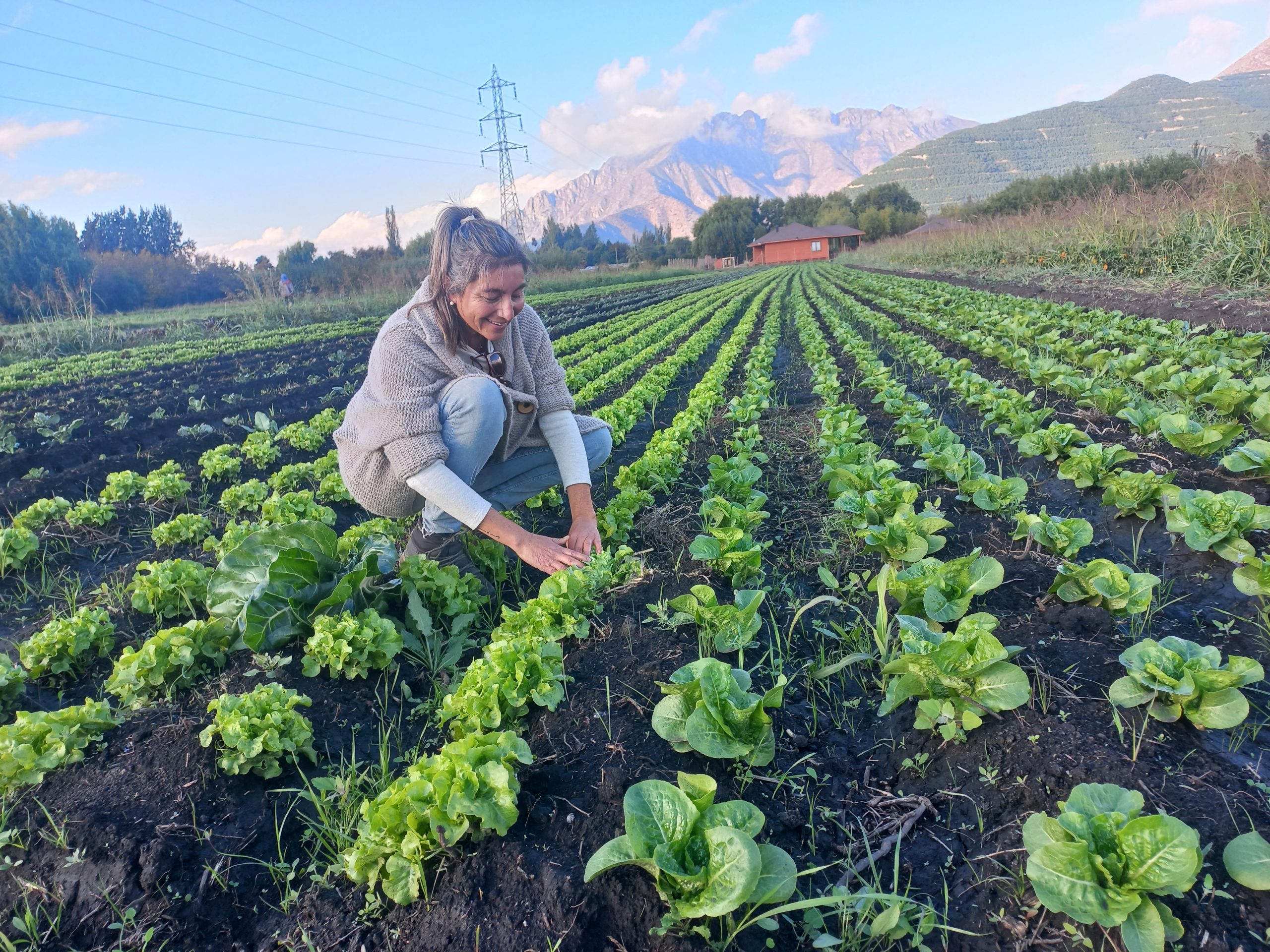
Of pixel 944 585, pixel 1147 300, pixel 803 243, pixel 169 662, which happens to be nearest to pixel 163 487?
pixel 169 662

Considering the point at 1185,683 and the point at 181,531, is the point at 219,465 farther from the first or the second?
the point at 1185,683

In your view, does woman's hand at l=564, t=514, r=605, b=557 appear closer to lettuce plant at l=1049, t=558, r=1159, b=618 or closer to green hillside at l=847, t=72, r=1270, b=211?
lettuce plant at l=1049, t=558, r=1159, b=618

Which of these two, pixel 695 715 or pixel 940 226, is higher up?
pixel 940 226

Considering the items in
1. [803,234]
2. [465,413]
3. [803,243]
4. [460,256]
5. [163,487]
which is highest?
[803,234]

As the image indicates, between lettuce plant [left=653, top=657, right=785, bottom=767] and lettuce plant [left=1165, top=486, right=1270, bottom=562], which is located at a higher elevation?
lettuce plant [left=1165, top=486, right=1270, bottom=562]

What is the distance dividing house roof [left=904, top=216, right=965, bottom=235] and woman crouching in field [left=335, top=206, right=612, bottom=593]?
29003 millimetres

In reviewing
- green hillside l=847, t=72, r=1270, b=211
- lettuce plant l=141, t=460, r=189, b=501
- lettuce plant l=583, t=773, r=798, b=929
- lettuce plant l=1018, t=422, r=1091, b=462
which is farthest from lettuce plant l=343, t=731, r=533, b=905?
green hillside l=847, t=72, r=1270, b=211

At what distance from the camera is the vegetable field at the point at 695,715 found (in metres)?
1.55

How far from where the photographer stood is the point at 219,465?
19.0 ft

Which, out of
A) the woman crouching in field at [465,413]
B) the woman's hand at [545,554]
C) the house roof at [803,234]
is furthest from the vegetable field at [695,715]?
the house roof at [803,234]

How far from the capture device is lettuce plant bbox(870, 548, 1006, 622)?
7.92ft

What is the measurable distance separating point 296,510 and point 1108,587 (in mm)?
4488

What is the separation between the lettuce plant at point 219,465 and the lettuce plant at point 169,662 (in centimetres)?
354

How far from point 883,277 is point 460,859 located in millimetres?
25182
